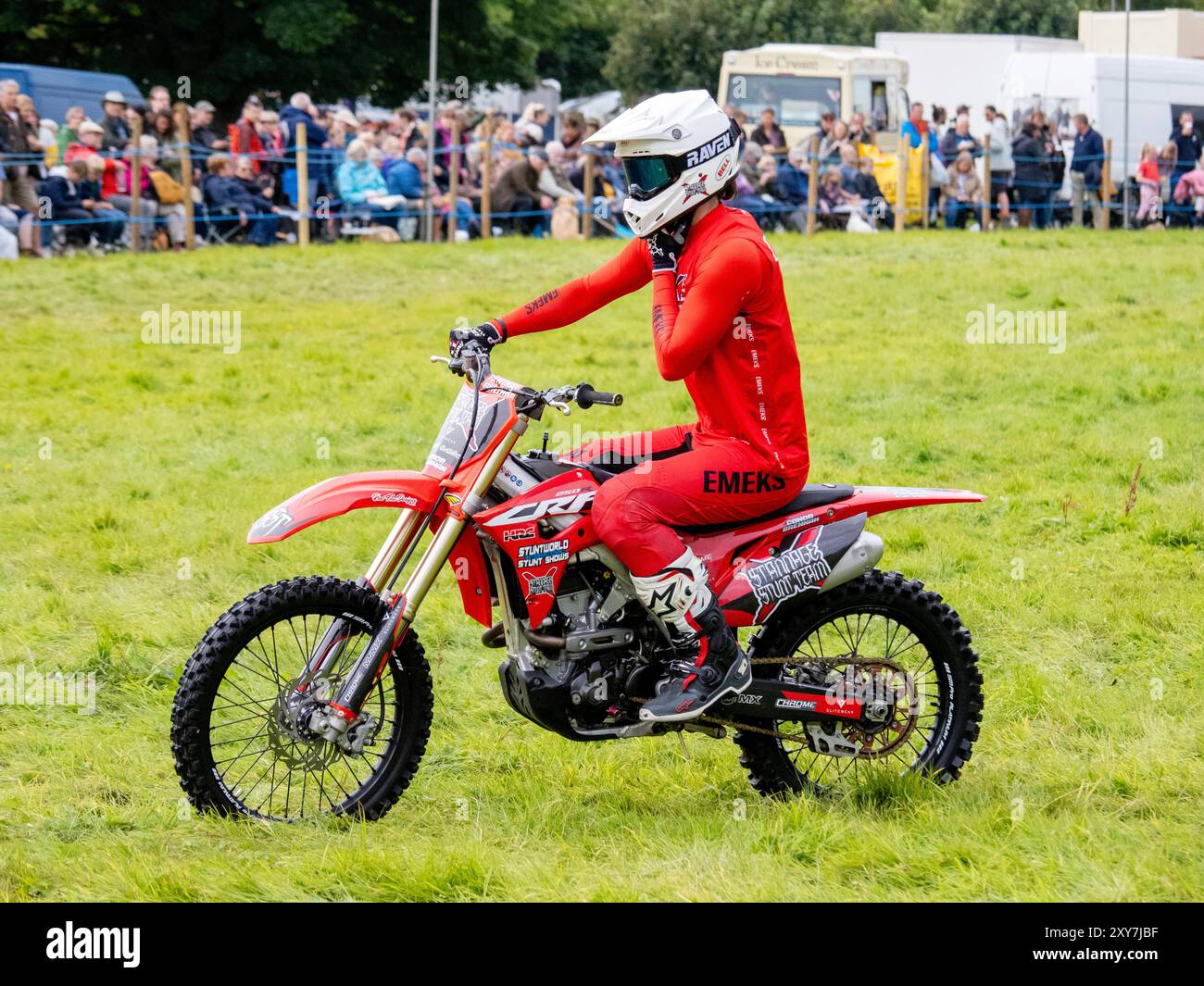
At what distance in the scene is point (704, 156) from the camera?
5164 millimetres

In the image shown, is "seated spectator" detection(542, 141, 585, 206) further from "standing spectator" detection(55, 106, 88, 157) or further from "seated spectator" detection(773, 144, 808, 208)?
"standing spectator" detection(55, 106, 88, 157)

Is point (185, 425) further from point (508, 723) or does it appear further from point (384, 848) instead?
point (384, 848)

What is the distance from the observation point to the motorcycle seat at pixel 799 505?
17.7 ft

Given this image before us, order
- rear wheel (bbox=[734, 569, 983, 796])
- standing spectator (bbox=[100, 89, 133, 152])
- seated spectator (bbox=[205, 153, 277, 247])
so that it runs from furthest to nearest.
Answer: seated spectator (bbox=[205, 153, 277, 247])
standing spectator (bbox=[100, 89, 133, 152])
rear wheel (bbox=[734, 569, 983, 796])

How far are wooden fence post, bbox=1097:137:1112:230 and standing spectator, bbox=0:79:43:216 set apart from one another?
18.3m

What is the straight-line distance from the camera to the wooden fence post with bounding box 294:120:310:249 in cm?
2048

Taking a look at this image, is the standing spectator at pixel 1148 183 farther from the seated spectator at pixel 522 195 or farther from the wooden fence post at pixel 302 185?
the wooden fence post at pixel 302 185

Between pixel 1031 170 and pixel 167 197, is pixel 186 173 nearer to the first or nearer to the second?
pixel 167 197

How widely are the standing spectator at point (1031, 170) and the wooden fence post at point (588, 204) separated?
8599 mm

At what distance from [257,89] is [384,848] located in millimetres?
31188

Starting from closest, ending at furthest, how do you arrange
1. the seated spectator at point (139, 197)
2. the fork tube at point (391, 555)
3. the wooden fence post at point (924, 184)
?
1. the fork tube at point (391, 555)
2. the seated spectator at point (139, 197)
3. the wooden fence post at point (924, 184)

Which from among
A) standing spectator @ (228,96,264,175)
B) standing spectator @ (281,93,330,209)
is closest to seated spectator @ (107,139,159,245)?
standing spectator @ (228,96,264,175)

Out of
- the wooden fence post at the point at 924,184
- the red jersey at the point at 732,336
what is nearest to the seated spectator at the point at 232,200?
the wooden fence post at the point at 924,184

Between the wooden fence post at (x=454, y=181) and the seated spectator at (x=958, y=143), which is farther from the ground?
the seated spectator at (x=958, y=143)
